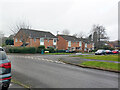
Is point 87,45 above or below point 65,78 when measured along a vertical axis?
above

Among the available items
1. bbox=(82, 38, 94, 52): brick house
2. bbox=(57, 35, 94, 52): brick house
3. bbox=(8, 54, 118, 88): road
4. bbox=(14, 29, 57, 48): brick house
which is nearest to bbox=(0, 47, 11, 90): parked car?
bbox=(8, 54, 118, 88): road

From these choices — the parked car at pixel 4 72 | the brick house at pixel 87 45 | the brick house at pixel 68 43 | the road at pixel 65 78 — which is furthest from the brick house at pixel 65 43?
the parked car at pixel 4 72

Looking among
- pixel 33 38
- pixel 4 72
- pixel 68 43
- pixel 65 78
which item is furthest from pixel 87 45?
pixel 4 72

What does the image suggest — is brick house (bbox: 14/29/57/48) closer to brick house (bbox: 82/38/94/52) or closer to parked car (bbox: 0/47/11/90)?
brick house (bbox: 82/38/94/52)

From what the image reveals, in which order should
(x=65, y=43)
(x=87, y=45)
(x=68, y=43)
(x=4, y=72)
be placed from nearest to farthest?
(x=4, y=72) → (x=65, y=43) → (x=68, y=43) → (x=87, y=45)

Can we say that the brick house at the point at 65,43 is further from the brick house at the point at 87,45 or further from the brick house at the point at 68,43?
the brick house at the point at 87,45

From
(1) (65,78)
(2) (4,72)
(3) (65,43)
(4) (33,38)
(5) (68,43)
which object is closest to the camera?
(2) (4,72)

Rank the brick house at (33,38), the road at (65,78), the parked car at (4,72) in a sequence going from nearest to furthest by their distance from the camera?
the parked car at (4,72) → the road at (65,78) → the brick house at (33,38)

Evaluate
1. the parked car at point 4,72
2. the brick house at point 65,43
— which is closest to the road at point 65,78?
the parked car at point 4,72

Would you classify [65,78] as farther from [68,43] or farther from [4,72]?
[68,43]

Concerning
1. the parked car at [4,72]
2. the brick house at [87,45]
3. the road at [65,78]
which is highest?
the brick house at [87,45]

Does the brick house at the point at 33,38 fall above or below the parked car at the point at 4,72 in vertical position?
above

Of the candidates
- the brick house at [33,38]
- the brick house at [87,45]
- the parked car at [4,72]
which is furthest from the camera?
the brick house at [87,45]

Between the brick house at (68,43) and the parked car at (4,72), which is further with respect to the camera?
the brick house at (68,43)
